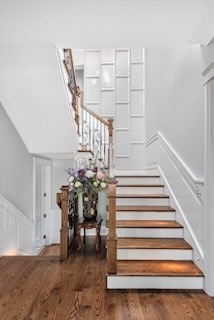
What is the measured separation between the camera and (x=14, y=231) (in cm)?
490

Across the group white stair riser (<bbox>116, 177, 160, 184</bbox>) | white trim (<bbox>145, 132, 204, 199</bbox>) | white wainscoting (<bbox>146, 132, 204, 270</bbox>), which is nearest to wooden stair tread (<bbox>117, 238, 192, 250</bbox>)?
white wainscoting (<bbox>146, 132, 204, 270</bbox>)

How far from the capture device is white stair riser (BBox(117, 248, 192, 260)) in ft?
10.8

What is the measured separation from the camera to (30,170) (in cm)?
580

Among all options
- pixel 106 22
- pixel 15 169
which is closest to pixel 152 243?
pixel 106 22

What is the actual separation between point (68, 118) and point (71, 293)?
2.68 m

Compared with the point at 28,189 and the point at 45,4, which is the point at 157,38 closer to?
the point at 45,4

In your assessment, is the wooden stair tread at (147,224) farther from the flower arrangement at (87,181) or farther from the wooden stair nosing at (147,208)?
the flower arrangement at (87,181)

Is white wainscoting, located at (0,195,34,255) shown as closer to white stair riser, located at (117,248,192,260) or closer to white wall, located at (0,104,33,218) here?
white wall, located at (0,104,33,218)

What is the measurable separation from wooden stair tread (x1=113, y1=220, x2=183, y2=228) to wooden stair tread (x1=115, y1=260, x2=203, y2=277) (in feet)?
1.64

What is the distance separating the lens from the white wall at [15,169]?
466 cm

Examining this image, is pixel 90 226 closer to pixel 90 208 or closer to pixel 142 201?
pixel 90 208

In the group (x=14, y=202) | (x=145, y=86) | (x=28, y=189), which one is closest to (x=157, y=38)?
(x=14, y=202)

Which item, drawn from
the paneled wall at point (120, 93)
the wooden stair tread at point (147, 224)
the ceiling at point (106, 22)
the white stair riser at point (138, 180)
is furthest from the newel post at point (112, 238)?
the paneled wall at point (120, 93)

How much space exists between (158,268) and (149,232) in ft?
A: 2.11
